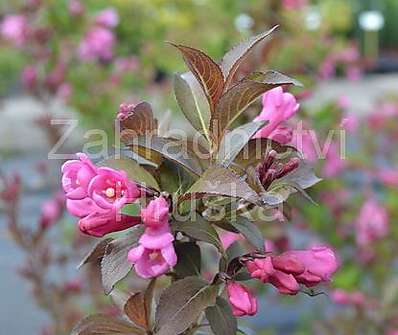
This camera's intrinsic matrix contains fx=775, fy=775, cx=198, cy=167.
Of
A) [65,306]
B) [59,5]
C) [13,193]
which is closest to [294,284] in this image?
[13,193]

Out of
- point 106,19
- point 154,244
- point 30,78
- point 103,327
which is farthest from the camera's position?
point 106,19

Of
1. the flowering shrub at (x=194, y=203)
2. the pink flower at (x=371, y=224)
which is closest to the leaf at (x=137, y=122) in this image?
the flowering shrub at (x=194, y=203)

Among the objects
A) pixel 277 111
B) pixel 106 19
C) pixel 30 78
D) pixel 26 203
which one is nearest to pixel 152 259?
pixel 277 111

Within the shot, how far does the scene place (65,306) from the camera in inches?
88.0

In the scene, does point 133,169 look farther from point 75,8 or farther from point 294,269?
point 75,8

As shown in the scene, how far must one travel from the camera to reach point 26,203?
532 centimetres

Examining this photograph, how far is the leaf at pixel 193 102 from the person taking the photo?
814 millimetres

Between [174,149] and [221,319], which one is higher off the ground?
[174,149]

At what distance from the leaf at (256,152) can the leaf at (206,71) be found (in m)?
0.06

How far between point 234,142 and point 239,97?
0.14 ft

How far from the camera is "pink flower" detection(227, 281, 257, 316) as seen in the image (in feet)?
2.41

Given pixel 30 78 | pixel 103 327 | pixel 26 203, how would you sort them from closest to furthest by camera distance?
1. pixel 103 327
2. pixel 30 78
3. pixel 26 203

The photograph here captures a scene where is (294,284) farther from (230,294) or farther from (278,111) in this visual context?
(278,111)

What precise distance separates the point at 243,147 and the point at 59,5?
212 centimetres
